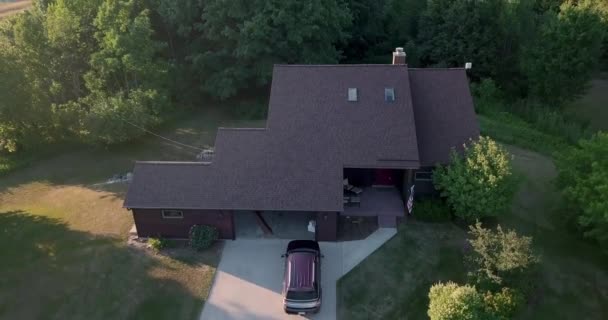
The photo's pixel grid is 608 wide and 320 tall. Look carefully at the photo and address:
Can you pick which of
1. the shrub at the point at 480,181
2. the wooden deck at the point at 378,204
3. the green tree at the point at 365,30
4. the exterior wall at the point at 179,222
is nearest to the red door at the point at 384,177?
the wooden deck at the point at 378,204

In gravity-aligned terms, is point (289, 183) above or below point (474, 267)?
above

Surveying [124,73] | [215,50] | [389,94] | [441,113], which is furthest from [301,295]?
[215,50]

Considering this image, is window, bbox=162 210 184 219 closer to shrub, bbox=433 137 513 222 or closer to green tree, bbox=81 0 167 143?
green tree, bbox=81 0 167 143

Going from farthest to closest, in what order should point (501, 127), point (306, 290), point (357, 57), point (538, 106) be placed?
point (357, 57), point (538, 106), point (501, 127), point (306, 290)

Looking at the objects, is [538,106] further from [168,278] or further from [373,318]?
[168,278]

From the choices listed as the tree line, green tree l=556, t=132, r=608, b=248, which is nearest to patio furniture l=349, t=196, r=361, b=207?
green tree l=556, t=132, r=608, b=248

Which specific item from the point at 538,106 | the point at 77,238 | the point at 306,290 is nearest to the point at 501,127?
the point at 538,106
